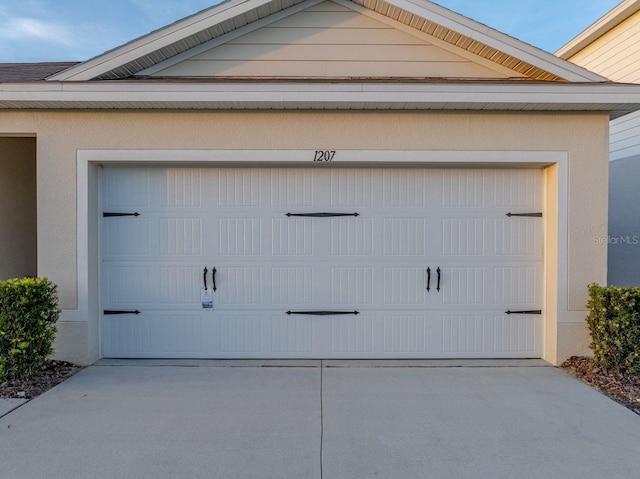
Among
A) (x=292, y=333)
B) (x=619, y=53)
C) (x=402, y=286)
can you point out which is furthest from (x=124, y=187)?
(x=619, y=53)

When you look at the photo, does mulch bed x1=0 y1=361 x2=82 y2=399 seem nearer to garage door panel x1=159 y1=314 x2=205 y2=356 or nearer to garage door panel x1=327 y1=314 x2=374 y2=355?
garage door panel x1=159 y1=314 x2=205 y2=356

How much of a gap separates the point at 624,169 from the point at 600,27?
2.79 meters

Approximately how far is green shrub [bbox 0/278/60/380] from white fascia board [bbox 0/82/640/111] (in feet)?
6.98

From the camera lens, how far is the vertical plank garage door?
559 cm

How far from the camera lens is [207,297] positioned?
220 inches

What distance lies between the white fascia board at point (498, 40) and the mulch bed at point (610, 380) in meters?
3.32

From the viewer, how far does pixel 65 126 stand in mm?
5312

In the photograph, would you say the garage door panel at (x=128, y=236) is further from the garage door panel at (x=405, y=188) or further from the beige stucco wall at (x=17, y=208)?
the garage door panel at (x=405, y=188)

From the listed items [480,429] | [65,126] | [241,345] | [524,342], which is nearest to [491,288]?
[524,342]

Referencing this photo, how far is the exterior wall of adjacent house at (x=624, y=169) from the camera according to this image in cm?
755

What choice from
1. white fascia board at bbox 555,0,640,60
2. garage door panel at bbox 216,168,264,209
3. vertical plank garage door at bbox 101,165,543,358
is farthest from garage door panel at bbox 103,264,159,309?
white fascia board at bbox 555,0,640,60

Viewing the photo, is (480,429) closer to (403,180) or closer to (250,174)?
(403,180)

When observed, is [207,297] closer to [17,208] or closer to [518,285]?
[17,208]

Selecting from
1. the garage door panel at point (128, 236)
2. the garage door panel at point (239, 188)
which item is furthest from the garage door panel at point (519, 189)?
the garage door panel at point (128, 236)
